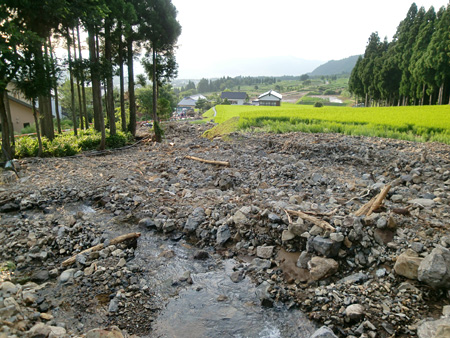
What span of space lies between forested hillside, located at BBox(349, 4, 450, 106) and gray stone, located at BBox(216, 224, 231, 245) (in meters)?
33.9

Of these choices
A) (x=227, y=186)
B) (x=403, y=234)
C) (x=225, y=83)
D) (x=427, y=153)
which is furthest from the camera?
(x=225, y=83)

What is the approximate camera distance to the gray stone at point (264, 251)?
570cm

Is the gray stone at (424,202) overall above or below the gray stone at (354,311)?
above

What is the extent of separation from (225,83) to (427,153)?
151371mm

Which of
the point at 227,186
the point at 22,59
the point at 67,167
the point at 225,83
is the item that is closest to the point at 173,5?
the point at 22,59

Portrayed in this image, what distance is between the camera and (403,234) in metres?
5.19

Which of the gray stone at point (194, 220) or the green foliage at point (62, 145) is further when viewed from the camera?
the green foliage at point (62, 145)

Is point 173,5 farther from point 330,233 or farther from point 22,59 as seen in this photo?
point 330,233

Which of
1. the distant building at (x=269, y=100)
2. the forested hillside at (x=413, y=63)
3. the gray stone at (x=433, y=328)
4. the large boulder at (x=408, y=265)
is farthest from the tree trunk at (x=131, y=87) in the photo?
the distant building at (x=269, y=100)

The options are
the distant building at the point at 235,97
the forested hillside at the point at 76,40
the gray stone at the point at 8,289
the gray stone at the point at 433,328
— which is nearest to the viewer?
the gray stone at the point at 433,328

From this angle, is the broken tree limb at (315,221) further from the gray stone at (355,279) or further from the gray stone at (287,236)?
the gray stone at (355,279)

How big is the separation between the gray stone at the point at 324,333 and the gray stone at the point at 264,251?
198cm

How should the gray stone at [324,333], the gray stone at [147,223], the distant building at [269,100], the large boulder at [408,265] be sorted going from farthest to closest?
the distant building at [269,100] → the gray stone at [147,223] → the large boulder at [408,265] → the gray stone at [324,333]

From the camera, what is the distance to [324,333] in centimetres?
369
